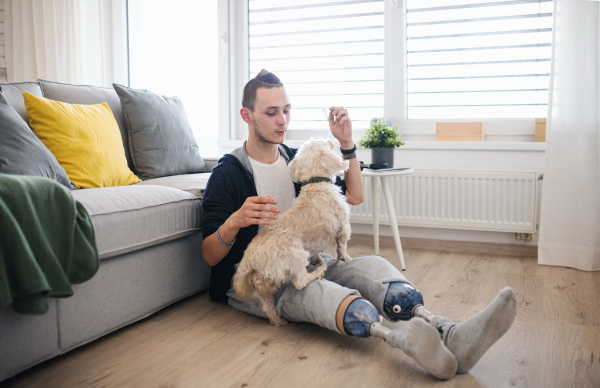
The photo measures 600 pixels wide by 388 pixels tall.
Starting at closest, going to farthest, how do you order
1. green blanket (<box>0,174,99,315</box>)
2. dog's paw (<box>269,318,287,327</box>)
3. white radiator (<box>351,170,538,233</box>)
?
1. green blanket (<box>0,174,99,315</box>)
2. dog's paw (<box>269,318,287,327</box>)
3. white radiator (<box>351,170,538,233</box>)

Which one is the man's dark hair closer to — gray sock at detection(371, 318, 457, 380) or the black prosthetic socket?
the black prosthetic socket

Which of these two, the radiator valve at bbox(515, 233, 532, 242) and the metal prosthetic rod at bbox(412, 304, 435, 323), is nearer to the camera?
the metal prosthetic rod at bbox(412, 304, 435, 323)

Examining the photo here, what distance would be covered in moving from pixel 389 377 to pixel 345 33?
2729mm

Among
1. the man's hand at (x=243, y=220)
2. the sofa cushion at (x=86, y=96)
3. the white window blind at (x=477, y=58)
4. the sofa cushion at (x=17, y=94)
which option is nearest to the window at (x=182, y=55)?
the sofa cushion at (x=86, y=96)

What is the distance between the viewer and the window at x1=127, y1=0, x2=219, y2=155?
158 inches

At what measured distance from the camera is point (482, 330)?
1.29m

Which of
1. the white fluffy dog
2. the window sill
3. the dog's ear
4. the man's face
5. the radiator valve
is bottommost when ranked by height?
the radiator valve

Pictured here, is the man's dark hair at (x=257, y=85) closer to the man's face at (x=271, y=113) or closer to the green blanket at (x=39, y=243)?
the man's face at (x=271, y=113)

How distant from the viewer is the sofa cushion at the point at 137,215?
1.53 m

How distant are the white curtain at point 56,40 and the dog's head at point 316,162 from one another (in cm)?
291

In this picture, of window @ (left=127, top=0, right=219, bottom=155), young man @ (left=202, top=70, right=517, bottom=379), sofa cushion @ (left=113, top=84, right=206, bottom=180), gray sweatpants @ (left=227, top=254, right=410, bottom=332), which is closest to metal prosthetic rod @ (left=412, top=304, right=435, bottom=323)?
young man @ (left=202, top=70, right=517, bottom=379)

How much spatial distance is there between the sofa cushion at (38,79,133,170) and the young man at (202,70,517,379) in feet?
2.96

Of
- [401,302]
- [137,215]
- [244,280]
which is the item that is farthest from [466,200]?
[137,215]

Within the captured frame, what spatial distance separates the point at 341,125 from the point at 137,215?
0.83 meters
